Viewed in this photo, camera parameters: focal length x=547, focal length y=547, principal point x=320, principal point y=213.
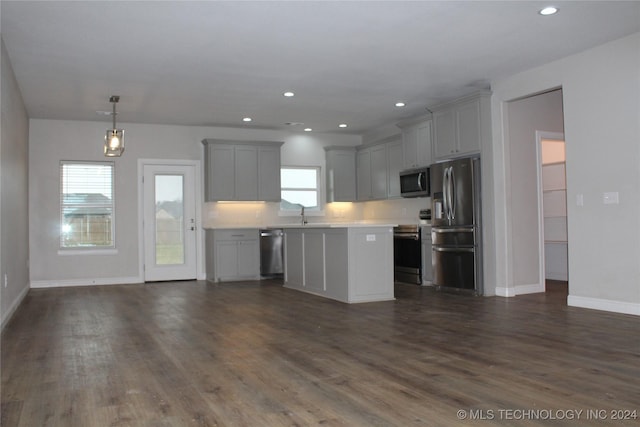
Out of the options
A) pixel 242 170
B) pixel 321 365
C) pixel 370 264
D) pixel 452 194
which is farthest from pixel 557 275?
pixel 321 365

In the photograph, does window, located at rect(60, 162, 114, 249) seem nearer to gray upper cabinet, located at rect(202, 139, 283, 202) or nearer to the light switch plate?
gray upper cabinet, located at rect(202, 139, 283, 202)

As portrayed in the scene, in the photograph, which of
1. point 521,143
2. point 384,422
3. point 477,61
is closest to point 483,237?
point 521,143

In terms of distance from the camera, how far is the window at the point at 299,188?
9.92m

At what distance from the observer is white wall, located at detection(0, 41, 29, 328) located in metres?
5.00

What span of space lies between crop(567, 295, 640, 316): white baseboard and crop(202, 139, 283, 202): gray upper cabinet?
5.27m

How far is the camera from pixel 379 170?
31.1 feet

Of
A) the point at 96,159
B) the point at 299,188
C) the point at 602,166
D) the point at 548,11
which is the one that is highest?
the point at 548,11

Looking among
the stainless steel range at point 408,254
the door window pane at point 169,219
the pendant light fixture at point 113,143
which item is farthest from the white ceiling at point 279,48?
the stainless steel range at point 408,254

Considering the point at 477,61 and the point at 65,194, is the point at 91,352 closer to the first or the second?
the point at 477,61

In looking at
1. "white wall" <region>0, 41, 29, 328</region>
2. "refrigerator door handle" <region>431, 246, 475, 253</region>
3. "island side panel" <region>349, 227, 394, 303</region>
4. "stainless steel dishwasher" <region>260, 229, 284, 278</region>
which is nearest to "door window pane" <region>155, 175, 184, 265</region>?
"stainless steel dishwasher" <region>260, 229, 284, 278</region>

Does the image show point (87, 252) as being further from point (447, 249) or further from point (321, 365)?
point (321, 365)

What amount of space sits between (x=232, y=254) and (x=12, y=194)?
144 inches

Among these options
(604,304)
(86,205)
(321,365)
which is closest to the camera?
(321,365)

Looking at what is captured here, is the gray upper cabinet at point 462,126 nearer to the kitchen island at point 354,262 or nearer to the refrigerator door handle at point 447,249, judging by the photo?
the refrigerator door handle at point 447,249
